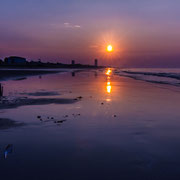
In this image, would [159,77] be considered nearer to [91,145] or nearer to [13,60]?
[91,145]

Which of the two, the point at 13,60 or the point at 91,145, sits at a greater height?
the point at 13,60

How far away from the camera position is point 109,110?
10961 mm

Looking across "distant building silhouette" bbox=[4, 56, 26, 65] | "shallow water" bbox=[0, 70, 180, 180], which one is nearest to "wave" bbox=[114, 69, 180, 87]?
"shallow water" bbox=[0, 70, 180, 180]

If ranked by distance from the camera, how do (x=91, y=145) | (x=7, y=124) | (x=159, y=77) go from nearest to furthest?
(x=91, y=145), (x=7, y=124), (x=159, y=77)

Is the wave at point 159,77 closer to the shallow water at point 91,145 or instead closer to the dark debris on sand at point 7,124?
the shallow water at point 91,145

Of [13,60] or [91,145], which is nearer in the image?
[91,145]

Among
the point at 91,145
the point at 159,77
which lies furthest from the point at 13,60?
the point at 91,145

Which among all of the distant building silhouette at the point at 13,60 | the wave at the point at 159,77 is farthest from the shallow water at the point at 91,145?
the distant building silhouette at the point at 13,60

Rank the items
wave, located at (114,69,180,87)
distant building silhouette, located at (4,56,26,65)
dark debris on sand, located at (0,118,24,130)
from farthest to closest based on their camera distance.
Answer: distant building silhouette, located at (4,56,26,65) → wave, located at (114,69,180,87) → dark debris on sand, located at (0,118,24,130)

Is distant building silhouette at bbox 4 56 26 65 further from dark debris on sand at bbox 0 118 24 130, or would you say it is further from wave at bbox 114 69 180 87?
dark debris on sand at bbox 0 118 24 130

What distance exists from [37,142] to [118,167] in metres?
2.62

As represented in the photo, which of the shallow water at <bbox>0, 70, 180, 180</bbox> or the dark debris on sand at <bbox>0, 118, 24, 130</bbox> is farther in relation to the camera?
the dark debris on sand at <bbox>0, 118, 24, 130</bbox>

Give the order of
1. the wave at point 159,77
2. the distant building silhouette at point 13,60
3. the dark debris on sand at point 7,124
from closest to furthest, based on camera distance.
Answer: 1. the dark debris on sand at point 7,124
2. the wave at point 159,77
3. the distant building silhouette at point 13,60

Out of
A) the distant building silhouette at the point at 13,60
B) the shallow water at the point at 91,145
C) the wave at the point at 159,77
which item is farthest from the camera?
the distant building silhouette at the point at 13,60
